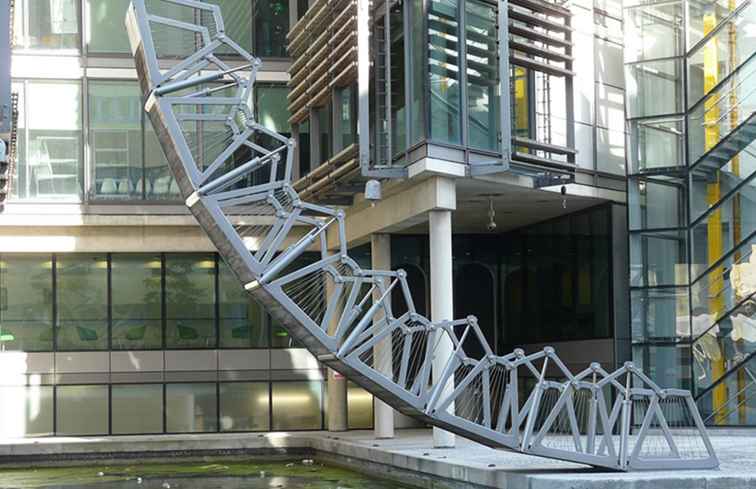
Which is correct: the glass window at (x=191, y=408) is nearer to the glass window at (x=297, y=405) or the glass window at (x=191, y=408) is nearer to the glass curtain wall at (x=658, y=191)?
the glass window at (x=297, y=405)

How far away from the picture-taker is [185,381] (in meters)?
40.3

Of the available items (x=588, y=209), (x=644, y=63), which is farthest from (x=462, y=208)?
(x=644, y=63)

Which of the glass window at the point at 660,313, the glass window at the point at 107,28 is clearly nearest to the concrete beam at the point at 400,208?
the glass window at the point at 660,313

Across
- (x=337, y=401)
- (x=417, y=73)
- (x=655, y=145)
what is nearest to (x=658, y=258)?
(x=655, y=145)

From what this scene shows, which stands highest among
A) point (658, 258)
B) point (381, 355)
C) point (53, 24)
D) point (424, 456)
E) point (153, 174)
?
point (53, 24)

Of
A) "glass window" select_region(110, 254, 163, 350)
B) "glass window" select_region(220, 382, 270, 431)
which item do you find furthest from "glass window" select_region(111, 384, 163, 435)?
"glass window" select_region(220, 382, 270, 431)

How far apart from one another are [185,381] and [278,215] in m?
20.8

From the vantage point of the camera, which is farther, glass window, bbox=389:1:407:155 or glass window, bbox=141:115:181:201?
glass window, bbox=141:115:181:201

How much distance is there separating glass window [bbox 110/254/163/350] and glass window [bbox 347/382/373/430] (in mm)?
5637

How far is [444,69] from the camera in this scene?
2803 cm

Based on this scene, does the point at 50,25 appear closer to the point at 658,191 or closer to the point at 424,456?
the point at 658,191

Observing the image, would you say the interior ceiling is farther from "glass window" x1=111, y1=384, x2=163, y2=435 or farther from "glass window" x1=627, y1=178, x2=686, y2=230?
"glass window" x1=111, y1=384, x2=163, y2=435

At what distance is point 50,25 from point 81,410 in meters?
10.7

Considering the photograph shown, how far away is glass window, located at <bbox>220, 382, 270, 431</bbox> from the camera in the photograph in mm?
40438
